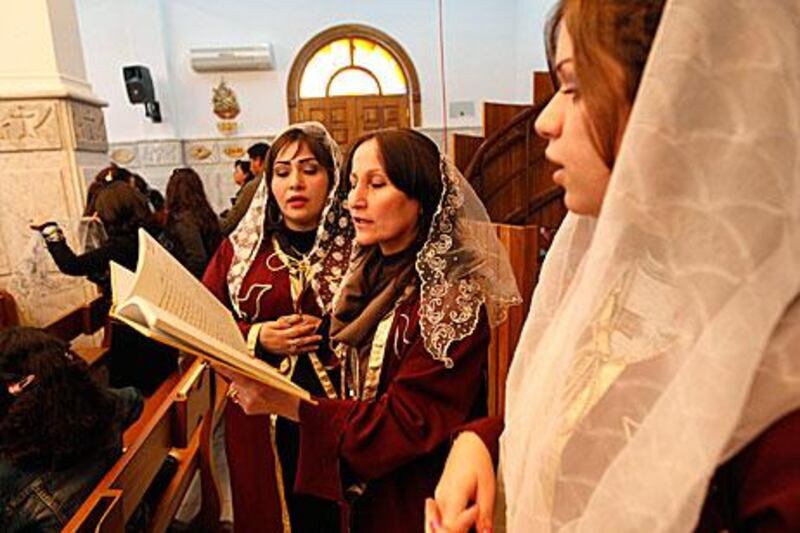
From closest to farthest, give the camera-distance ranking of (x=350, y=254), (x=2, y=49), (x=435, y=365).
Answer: (x=435, y=365) < (x=350, y=254) < (x=2, y=49)

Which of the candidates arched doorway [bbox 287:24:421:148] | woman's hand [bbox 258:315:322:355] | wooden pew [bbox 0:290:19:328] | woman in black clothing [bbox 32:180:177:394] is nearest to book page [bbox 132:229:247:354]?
woman's hand [bbox 258:315:322:355]

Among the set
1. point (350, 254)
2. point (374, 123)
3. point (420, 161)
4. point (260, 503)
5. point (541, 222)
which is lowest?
point (260, 503)

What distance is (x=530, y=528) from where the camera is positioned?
52 cm

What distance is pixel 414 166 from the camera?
1.05 meters

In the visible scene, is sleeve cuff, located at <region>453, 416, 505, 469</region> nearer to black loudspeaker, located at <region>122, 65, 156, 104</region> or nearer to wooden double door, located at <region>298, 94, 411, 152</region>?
wooden double door, located at <region>298, 94, 411, 152</region>

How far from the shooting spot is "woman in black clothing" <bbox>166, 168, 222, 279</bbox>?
99.9 inches

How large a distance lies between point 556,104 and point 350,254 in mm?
815

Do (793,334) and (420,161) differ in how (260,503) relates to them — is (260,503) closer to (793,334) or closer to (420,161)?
(420,161)

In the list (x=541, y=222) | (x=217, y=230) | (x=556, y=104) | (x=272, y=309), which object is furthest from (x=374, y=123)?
(x=556, y=104)

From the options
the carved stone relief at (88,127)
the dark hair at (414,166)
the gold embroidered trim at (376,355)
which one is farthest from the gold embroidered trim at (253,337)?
the carved stone relief at (88,127)

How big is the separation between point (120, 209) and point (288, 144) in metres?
1.24

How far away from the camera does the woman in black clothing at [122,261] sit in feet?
6.98

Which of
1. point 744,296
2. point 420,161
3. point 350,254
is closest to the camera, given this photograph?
point 744,296

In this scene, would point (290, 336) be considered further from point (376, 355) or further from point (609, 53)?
point (609, 53)
